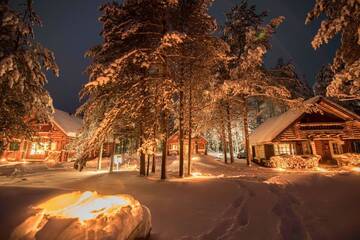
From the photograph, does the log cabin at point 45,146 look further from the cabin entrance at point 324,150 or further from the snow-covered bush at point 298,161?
the cabin entrance at point 324,150

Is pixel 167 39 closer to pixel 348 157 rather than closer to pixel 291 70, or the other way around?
pixel 291 70

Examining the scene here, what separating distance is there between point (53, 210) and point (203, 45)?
11425 millimetres

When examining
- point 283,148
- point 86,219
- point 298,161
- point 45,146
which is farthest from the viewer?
point 45,146

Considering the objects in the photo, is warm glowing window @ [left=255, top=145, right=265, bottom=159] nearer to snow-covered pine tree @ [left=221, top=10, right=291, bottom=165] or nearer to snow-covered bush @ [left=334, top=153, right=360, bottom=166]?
snow-covered pine tree @ [left=221, top=10, right=291, bottom=165]

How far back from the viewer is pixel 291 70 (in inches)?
898

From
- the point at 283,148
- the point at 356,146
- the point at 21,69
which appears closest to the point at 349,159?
the point at 356,146

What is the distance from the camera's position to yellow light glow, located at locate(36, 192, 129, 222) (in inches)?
142

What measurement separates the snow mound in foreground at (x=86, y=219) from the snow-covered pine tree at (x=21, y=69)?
6.94 m

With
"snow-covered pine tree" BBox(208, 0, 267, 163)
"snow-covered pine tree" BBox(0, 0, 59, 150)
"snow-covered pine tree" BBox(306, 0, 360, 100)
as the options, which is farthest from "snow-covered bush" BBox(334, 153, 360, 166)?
"snow-covered pine tree" BBox(0, 0, 59, 150)

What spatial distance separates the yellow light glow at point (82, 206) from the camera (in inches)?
142

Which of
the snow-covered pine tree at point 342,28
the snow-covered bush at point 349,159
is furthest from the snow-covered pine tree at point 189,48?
the snow-covered bush at point 349,159

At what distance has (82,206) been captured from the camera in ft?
12.8

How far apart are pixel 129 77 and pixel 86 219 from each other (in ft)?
33.0

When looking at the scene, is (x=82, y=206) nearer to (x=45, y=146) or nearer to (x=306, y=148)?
(x=306, y=148)
